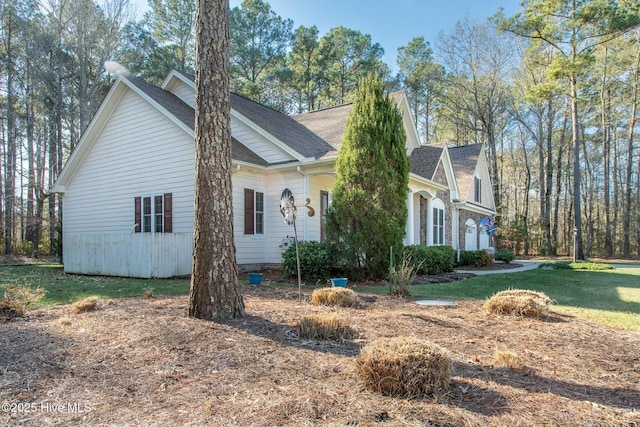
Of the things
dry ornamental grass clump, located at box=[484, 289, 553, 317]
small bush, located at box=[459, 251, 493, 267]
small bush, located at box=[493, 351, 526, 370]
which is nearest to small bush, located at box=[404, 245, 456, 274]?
small bush, located at box=[459, 251, 493, 267]

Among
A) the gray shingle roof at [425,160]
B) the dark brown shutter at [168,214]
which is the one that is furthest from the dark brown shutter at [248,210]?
the gray shingle roof at [425,160]

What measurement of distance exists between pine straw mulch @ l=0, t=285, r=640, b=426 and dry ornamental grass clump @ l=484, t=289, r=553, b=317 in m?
0.21

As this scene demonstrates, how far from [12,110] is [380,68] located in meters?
23.1

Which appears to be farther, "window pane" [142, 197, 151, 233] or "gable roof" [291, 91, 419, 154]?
"gable roof" [291, 91, 419, 154]

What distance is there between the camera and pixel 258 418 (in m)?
2.19

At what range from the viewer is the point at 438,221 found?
1645 centimetres

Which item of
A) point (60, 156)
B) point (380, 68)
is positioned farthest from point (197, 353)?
point (380, 68)

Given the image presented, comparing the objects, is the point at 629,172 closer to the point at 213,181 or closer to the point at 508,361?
the point at 508,361

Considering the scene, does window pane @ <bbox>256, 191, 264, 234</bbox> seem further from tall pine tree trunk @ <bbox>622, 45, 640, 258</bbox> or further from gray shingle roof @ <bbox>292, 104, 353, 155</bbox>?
tall pine tree trunk @ <bbox>622, 45, 640, 258</bbox>

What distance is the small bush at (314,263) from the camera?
9.06 meters

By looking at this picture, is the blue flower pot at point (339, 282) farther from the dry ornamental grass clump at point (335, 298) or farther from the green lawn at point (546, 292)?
the dry ornamental grass clump at point (335, 298)

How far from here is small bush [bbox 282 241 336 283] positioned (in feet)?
29.7

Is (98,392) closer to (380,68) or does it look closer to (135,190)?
(135,190)

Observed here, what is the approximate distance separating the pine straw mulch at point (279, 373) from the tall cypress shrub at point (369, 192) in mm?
4450
